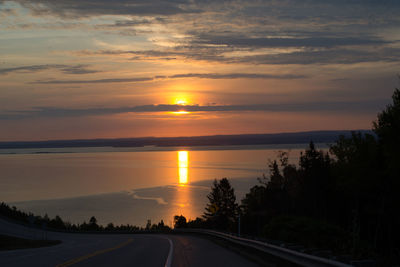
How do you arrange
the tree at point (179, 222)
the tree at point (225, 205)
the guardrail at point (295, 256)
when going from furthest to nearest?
the tree at point (225, 205), the tree at point (179, 222), the guardrail at point (295, 256)

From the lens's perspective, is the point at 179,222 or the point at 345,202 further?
the point at 179,222

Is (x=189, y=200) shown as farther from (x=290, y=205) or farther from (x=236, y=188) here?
(x=290, y=205)

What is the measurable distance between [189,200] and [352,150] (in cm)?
10444

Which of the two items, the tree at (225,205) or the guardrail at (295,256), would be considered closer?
the guardrail at (295,256)

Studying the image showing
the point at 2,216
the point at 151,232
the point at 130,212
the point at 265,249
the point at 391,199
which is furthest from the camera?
the point at 130,212

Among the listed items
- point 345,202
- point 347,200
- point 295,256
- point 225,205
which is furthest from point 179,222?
point 295,256

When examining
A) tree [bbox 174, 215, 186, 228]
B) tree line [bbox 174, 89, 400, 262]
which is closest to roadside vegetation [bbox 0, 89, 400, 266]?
→ tree line [bbox 174, 89, 400, 262]

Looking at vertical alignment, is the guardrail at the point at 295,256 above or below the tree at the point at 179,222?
below

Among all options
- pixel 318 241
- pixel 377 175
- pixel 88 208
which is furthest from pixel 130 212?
pixel 318 241

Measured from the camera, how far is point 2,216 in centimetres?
7488

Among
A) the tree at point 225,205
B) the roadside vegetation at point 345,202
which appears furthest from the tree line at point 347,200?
the tree at point 225,205

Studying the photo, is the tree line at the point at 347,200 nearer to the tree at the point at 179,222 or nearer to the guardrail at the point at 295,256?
the guardrail at the point at 295,256

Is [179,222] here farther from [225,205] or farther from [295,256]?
[295,256]

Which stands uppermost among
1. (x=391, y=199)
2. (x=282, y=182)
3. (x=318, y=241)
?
(x=282, y=182)
